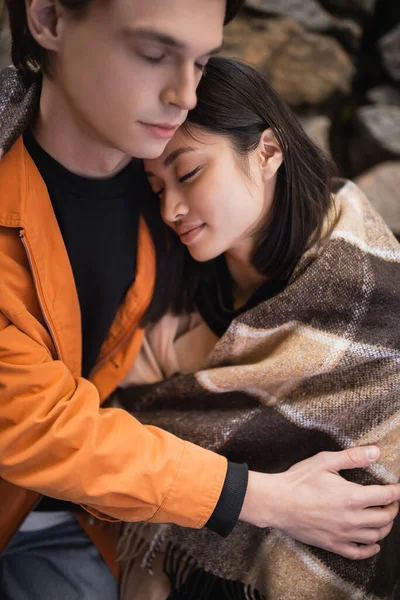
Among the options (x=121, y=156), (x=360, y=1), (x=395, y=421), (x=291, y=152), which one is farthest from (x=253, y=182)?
(x=360, y=1)

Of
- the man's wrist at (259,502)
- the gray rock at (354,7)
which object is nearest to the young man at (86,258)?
the man's wrist at (259,502)

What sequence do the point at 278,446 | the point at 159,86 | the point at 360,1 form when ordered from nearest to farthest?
1. the point at 159,86
2. the point at 278,446
3. the point at 360,1

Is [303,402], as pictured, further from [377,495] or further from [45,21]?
[45,21]

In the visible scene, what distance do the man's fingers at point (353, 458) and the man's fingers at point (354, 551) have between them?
13cm

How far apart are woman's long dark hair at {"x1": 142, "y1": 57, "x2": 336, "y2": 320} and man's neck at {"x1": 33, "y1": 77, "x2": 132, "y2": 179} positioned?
5.9 inches

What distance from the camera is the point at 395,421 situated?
1.03 meters

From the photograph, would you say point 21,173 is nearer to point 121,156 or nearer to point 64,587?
point 121,156

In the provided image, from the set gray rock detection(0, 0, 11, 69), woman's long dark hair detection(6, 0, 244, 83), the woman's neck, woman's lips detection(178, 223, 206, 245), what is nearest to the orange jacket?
woman's long dark hair detection(6, 0, 244, 83)

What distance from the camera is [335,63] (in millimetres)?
2551

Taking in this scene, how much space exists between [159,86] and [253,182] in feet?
0.91

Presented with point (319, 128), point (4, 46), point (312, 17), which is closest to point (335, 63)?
Result: point (312, 17)

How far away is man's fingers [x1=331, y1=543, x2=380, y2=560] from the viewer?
3.39 ft

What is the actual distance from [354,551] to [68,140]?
0.82m

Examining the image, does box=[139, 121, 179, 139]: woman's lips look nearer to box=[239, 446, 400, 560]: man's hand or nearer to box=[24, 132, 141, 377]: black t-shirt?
box=[24, 132, 141, 377]: black t-shirt
